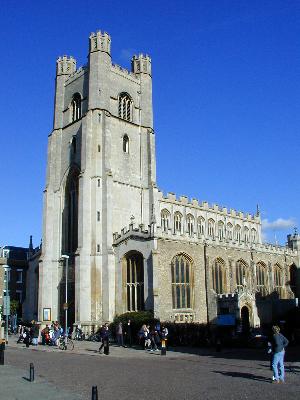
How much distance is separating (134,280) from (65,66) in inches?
1101

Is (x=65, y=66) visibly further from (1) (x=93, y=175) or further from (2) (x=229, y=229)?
(2) (x=229, y=229)

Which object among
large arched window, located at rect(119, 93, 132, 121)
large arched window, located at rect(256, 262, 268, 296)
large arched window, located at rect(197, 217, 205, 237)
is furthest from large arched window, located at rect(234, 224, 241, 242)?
large arched window, located at rect(119, 93, 132, 121)

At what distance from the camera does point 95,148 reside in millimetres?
47000

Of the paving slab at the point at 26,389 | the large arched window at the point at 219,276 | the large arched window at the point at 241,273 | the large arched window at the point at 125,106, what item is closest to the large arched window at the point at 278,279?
the large arched window at the point at 241,273

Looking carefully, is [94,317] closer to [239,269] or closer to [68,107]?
[239,269]

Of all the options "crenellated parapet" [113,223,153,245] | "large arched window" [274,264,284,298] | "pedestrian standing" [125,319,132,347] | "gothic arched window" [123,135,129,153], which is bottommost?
"pedestrian standing" [125,319,132,347]

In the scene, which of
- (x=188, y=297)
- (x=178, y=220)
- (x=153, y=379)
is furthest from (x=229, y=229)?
(x=153, y=379)

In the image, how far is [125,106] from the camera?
52312 mm

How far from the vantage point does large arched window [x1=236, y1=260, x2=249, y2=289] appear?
4744 cm

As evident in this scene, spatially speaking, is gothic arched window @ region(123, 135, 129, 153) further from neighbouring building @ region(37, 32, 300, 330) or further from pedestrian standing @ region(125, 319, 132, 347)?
pedestrian standing @ region(125, 319, 132, 347)

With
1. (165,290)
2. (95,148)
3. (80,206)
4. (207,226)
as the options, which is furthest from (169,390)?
(207,226)

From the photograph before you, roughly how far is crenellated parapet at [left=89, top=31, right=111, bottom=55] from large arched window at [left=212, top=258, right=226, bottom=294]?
83.6ft

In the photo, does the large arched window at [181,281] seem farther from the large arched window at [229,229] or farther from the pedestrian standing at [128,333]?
the large arched window at [229,229]

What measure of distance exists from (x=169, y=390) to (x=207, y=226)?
47.5 meters
